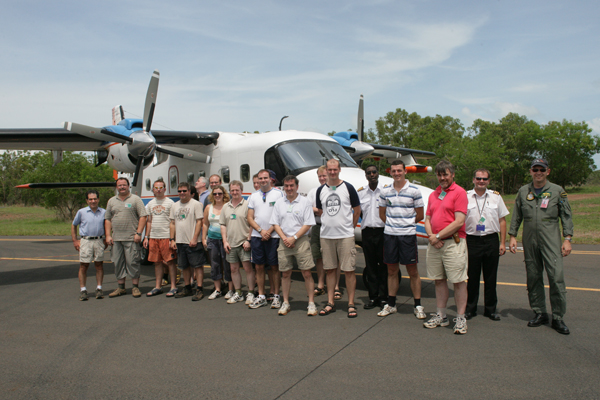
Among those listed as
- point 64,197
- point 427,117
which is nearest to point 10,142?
point 64,197

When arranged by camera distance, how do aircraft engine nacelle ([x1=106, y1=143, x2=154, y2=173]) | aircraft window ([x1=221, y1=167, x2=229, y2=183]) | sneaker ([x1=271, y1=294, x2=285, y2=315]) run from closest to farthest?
sneaker ([x1=271, y1=294, x2=285, y2=315]) < aircraft window ([x1=221, y1=167, x2=229, y2=183]) < aircraft engine nacelle ([x1=106, y1=143, x2=154, y2=173])

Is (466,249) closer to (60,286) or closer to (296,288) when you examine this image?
(296,288)

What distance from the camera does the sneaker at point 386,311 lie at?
17.0ft

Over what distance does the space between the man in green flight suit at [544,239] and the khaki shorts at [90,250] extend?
5.97 metres

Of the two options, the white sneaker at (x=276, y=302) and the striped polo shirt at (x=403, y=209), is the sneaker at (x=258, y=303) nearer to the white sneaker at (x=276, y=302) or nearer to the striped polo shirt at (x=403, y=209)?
the white sneaker at (x=276, y=302)

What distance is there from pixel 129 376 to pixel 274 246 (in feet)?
8.15

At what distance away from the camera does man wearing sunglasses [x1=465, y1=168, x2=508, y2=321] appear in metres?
4.99

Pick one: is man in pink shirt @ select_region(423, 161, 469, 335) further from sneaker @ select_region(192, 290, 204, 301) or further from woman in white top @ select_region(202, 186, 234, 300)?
sneaker @ select_region(192, 290, 204, 301)

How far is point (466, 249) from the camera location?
4.64m

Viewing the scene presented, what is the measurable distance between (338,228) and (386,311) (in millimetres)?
1220

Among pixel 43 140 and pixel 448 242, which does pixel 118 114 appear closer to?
pixel 43 140

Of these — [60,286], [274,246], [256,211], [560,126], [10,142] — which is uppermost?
[560,126]

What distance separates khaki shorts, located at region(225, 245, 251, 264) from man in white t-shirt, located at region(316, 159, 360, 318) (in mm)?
1215

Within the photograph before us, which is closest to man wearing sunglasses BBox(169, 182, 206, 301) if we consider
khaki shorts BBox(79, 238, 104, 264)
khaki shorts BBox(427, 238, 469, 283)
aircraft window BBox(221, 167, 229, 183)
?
khaki shorts BBox(79, 238, 104, 264)
